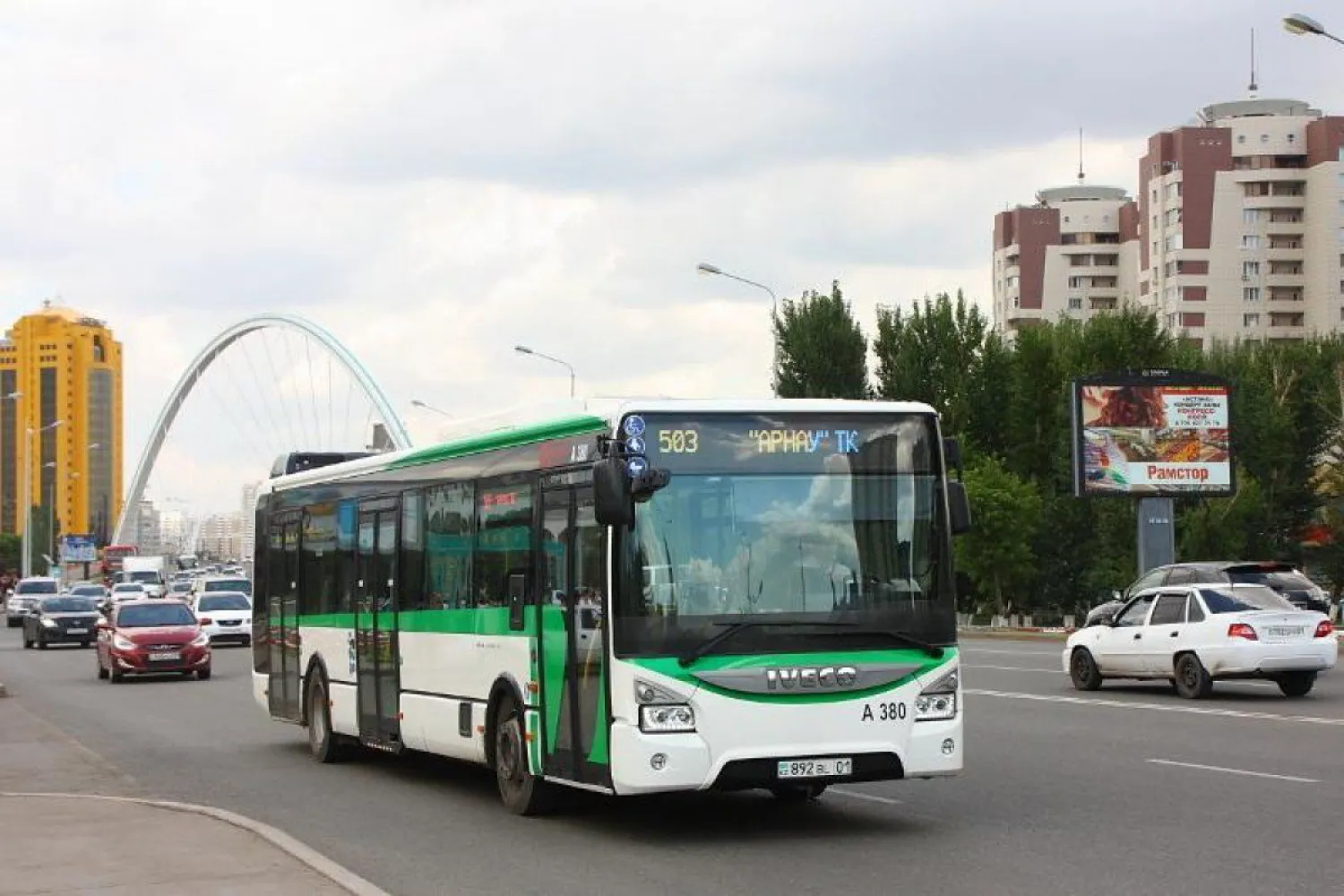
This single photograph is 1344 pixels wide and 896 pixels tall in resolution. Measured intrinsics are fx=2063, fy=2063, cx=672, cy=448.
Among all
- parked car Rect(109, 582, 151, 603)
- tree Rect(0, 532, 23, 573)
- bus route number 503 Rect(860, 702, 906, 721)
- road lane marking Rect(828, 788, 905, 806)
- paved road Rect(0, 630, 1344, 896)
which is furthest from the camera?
tree Rect(0, 532, 23, 573)

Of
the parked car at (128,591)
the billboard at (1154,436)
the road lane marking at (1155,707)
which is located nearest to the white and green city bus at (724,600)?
the road lane marking at (1155,707)

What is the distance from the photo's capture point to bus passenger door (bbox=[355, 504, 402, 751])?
17.3 m

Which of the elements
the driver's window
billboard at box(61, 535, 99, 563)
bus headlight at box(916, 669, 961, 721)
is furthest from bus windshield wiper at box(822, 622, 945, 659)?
billboard at box(61, 535, 99, 563)

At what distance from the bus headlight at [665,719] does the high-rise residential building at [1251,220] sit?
128 meters

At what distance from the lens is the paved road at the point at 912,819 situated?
35.8ft

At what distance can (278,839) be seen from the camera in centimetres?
1234

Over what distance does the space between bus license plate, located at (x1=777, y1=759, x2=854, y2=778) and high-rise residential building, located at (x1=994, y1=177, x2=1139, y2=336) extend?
507 feet

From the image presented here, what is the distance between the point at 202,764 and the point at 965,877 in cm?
1055

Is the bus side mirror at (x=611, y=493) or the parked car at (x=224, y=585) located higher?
the bus side mirror at (x=611, y=493)

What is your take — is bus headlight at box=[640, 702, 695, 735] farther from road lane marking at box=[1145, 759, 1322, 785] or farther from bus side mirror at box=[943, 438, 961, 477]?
road lane marking at box=[1145, 759, 1322, 785]

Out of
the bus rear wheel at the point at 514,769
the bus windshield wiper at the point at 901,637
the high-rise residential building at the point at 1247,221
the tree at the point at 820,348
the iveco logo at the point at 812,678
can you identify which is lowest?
the bus rear wheel at the point at 514,769

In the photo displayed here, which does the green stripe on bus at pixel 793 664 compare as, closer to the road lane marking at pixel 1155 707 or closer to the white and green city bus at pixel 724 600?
the white and green city bus at pixel 724 600

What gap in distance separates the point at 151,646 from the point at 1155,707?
1904 centimetres

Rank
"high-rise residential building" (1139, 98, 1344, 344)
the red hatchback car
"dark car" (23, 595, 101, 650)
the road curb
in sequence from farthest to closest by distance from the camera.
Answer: "high-rise residential building" (1139, 98, 1344, 344) → "dark car" (23, 595, 101, 650) → the red hatchback car → the road curb
